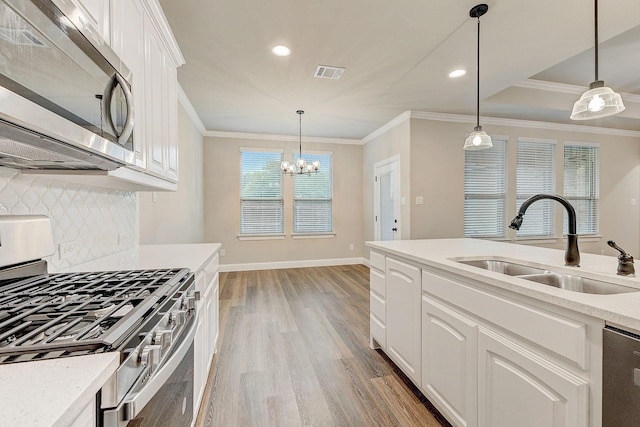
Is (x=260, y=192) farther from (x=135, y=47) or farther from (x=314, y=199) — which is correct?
(x=135, y=47)

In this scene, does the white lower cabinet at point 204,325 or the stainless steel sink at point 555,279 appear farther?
the white lower cabinet at point 204,325

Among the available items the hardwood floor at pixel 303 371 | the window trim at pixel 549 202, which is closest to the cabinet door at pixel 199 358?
the hardwood floor at pixel 303 371

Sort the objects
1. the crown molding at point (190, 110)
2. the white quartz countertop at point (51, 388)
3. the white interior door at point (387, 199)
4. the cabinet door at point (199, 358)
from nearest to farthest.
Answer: the white quartz countertop at point (51, 388) < the cabinet door at point (199, 358) < the crown molding at point (190, 110) < the white interior door at point (387, 199)

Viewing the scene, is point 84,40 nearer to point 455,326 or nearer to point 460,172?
point 455,326

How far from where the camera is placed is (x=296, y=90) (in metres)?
3.44

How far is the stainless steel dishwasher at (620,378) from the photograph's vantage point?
0.79m

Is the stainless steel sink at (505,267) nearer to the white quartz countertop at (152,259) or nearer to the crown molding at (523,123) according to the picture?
the white quartz countertop at (152,259)

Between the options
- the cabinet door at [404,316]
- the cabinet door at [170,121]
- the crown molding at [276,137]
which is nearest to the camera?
the cabinet door at [404,316]

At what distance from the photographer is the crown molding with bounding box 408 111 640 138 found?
4.29 meters

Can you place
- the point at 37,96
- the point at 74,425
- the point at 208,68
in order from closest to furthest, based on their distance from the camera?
the point at 74,425 → the point at 37,96 → the point at 208,68

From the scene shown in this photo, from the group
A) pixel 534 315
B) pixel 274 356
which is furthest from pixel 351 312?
pixel 534 315

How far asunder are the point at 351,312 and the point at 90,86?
10.1 ft

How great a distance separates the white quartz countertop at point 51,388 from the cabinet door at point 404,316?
5.34ft

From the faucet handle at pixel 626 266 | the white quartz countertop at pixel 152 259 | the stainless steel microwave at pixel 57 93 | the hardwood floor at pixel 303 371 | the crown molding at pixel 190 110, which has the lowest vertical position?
the hardwood floor at pixel 303 371
